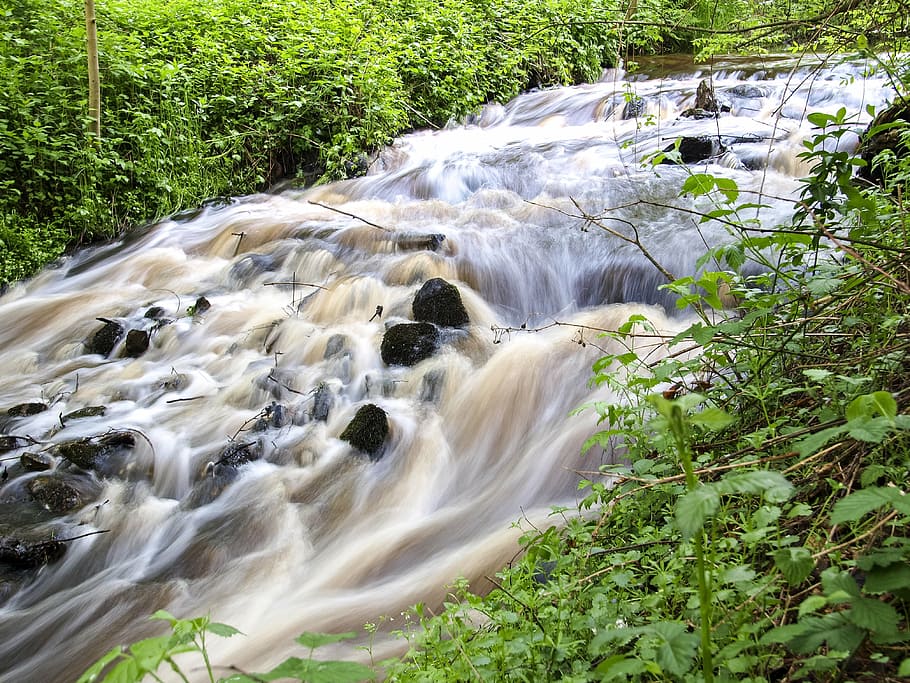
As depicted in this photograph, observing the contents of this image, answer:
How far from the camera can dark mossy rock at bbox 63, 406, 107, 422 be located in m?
4.38

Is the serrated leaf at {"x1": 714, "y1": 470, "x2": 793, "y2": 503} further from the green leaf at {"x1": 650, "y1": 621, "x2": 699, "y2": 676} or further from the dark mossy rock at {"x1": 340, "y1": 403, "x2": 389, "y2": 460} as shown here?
the dark mossy rock at {"x1": 340, "y1": 403, "x2": 389, "y2": 460}

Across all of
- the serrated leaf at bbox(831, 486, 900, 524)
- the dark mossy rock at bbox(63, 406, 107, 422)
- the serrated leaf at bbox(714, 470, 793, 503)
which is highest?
Answer: the serrated leaf at bbox(714, 470, 793, 503)

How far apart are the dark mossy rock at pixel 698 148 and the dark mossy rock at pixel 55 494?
5807 millimetres

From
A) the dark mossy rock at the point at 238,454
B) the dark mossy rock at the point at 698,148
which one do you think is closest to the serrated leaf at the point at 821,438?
the dark mossy rock at the point at 238,454

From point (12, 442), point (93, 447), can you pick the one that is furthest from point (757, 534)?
point (12, 442)

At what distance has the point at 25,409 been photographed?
4461 millimetres

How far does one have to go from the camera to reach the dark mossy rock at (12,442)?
403cm

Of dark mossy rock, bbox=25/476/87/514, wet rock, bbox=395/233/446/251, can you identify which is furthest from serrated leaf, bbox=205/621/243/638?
wet rock, bbox=395/233/446/251

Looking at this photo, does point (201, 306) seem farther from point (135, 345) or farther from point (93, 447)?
point (93, 447)

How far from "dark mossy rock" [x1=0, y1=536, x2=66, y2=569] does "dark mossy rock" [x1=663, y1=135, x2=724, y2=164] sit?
601 centimetres

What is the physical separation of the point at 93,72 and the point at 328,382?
426cm

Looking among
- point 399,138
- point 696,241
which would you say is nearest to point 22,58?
point 399,138

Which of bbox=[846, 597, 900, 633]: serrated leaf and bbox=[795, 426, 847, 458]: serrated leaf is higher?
bbox=[795, 426, 847, 458]: serrated leaf

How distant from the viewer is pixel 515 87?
34.2 feet
